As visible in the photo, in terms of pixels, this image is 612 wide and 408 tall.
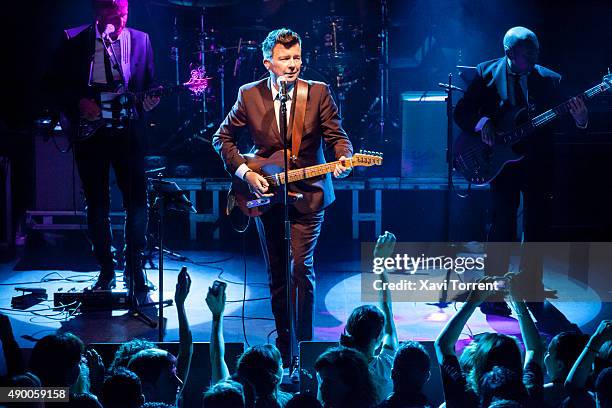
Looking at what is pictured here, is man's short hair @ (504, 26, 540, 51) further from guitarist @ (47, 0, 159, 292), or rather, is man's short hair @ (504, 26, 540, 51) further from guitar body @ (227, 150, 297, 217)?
guitarist @ (47, 0, 159, 292)

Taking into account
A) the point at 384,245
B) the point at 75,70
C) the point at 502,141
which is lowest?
the point at 384,245

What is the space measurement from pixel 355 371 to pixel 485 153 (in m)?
4.22

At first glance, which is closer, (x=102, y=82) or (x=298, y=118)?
(x=298, y=118)

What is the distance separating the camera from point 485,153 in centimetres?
753

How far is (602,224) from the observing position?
10.1 metres

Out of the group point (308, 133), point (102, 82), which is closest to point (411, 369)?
point (308, 133)

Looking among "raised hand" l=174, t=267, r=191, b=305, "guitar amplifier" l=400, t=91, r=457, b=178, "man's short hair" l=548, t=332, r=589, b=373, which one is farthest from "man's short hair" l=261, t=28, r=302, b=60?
"guitar amplifier" l=400, t=91, r=457, b=178

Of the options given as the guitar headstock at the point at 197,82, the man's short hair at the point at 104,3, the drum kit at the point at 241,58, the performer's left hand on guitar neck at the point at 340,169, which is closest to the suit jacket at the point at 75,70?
the man's short hair at the point at 104,3

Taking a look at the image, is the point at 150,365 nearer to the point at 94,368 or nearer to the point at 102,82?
the point at 94,368

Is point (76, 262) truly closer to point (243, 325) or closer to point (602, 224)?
point (243, 325)

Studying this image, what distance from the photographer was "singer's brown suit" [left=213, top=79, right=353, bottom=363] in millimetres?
5902

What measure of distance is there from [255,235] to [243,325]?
12.5ft

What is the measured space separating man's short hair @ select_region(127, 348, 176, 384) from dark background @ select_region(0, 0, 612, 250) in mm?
6985

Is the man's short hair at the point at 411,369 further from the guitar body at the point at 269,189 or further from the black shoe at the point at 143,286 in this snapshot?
the black shoe at the point at 143,286
